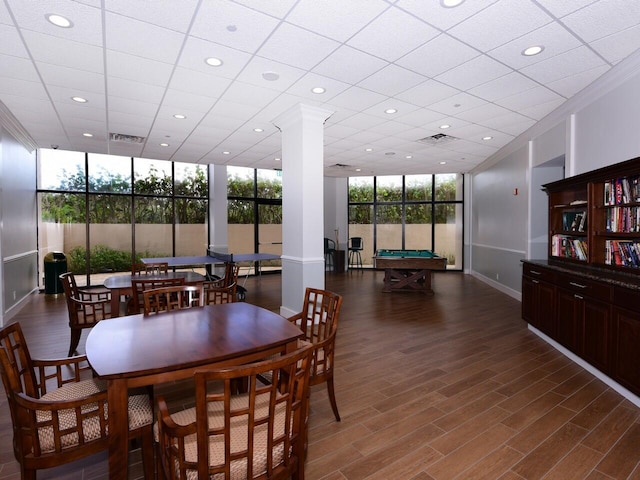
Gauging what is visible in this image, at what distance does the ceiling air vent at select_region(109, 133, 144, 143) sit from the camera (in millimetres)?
6069

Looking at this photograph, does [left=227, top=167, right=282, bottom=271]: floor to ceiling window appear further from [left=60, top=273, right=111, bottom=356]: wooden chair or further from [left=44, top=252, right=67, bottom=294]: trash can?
Answer: [left=60, top=273, right=111, bottom=356]: wooden chair

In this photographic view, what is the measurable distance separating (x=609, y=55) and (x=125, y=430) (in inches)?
191

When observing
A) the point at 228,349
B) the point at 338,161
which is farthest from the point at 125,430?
the point at 338,161

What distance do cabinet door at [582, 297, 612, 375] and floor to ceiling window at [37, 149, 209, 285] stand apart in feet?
28.5

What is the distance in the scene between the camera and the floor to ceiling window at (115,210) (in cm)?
779

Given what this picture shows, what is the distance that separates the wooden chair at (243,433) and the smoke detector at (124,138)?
19.6 feet

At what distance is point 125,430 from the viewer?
60.2 inches

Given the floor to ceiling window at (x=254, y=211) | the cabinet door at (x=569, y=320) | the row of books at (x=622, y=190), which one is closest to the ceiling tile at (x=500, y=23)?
the row of books at (x=622, y=190)

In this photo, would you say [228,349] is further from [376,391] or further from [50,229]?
[50,229]

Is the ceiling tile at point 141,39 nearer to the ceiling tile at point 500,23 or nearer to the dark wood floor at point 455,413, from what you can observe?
the ceiling tile at point 500,23

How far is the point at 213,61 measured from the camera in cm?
342

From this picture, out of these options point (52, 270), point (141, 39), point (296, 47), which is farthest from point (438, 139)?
point (52, 270)

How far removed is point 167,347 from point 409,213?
1007cm

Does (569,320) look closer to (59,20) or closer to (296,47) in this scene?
(296,47)
